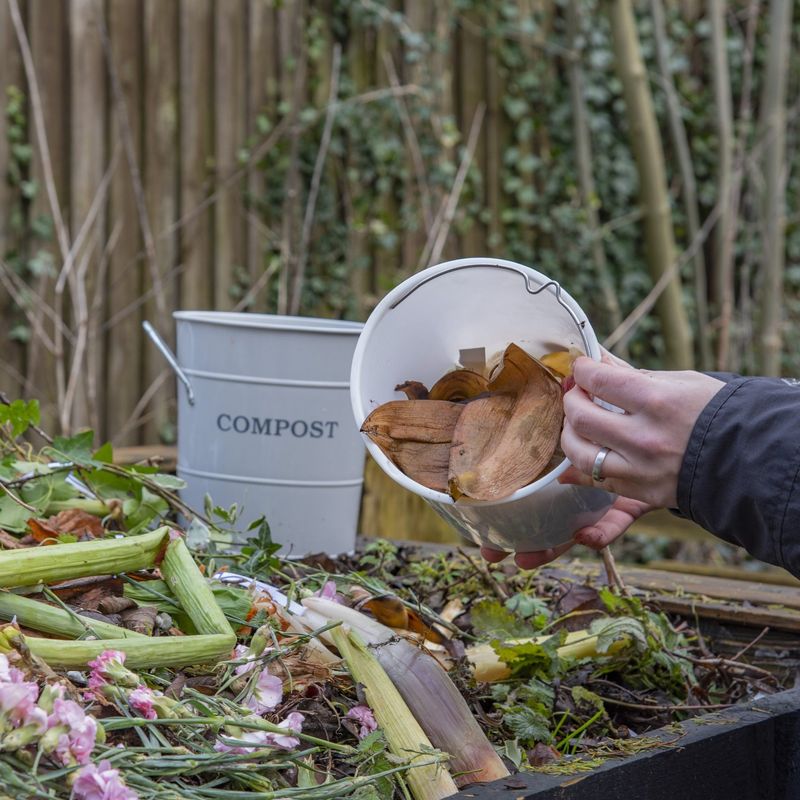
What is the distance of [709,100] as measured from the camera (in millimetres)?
4621

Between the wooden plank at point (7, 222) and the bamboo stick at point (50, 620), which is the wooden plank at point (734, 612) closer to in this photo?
the bamboo stick at point (50, 620)

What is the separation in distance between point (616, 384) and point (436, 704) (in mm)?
343

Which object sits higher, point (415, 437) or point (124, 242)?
point (415, 437)

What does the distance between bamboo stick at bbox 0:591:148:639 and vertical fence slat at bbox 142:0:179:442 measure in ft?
7.82

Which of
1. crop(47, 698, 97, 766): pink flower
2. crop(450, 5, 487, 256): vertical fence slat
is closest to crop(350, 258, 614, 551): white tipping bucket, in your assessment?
crop(47, 698, 97, 766): pink flower

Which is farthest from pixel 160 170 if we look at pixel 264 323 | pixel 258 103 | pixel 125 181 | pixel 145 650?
pixel 145 650

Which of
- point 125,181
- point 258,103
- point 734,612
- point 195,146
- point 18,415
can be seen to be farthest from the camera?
point 258,103

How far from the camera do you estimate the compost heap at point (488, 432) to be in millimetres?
1083

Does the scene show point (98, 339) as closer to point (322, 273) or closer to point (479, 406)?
point (322, 273)

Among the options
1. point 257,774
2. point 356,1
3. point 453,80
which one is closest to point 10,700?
point 257,774

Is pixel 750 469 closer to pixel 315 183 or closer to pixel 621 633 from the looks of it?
pixel 621 633

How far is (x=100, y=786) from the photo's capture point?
2.47ft

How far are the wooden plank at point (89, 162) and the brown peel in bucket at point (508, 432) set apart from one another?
223cm

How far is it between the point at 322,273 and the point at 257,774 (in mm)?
3046
